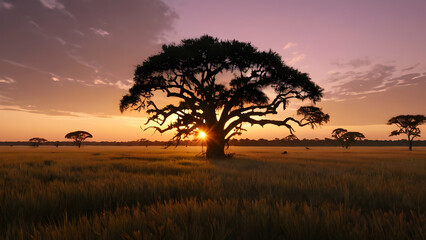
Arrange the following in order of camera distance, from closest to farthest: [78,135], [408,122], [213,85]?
1. [213,85]
2. [408,122]
3. [78,135]

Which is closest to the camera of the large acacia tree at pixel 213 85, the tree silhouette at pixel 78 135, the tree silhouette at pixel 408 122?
the large acacia tree at pixel 213 85

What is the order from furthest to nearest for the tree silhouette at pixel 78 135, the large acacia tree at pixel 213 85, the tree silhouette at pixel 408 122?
the tree silhouette at pixel 78 135
the tree silhouette at pixel 408 122
the large acacia tree at pixel 213 85

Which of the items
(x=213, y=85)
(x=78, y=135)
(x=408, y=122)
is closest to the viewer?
(x=213, y=85)

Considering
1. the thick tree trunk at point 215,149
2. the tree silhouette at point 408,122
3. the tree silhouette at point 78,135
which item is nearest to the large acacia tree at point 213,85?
the thick tree trunk at point 215,149

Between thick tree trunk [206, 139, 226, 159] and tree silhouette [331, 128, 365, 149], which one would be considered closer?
thick tree trunk [206, 139, 226, 159]

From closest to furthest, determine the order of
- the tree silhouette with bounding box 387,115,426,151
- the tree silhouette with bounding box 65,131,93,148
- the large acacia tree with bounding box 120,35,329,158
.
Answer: the large acacia tree with bounding box 120,35,329,158 < the tree silhouette with bounding box 387,115,426,151 < the tree silhouette with bounding box 65,131,93,148

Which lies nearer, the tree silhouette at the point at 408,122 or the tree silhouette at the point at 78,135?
the tree silhouette at the point at 408,122

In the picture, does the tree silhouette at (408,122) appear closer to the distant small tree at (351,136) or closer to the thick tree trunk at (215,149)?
the distant small tree at (351,136)

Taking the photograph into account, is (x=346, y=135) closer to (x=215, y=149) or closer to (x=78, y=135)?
(x=215, y=149)

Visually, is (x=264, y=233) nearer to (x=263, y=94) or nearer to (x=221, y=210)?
(x=221, y=210)

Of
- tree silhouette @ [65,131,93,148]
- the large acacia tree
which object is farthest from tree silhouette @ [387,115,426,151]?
tree silhouette @ [65,131,93,148]

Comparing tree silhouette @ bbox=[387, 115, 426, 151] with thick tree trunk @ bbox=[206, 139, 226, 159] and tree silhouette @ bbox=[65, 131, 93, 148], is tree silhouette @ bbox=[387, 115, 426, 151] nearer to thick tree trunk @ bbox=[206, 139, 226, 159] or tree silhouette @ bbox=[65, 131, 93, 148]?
thick tree trunk @ bbox=[206, 139, 226, 159]

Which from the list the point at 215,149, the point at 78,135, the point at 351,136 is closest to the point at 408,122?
the point at 351,136

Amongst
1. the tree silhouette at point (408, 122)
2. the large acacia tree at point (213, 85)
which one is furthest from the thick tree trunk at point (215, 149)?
the tree silhouette at point (408, 122)
